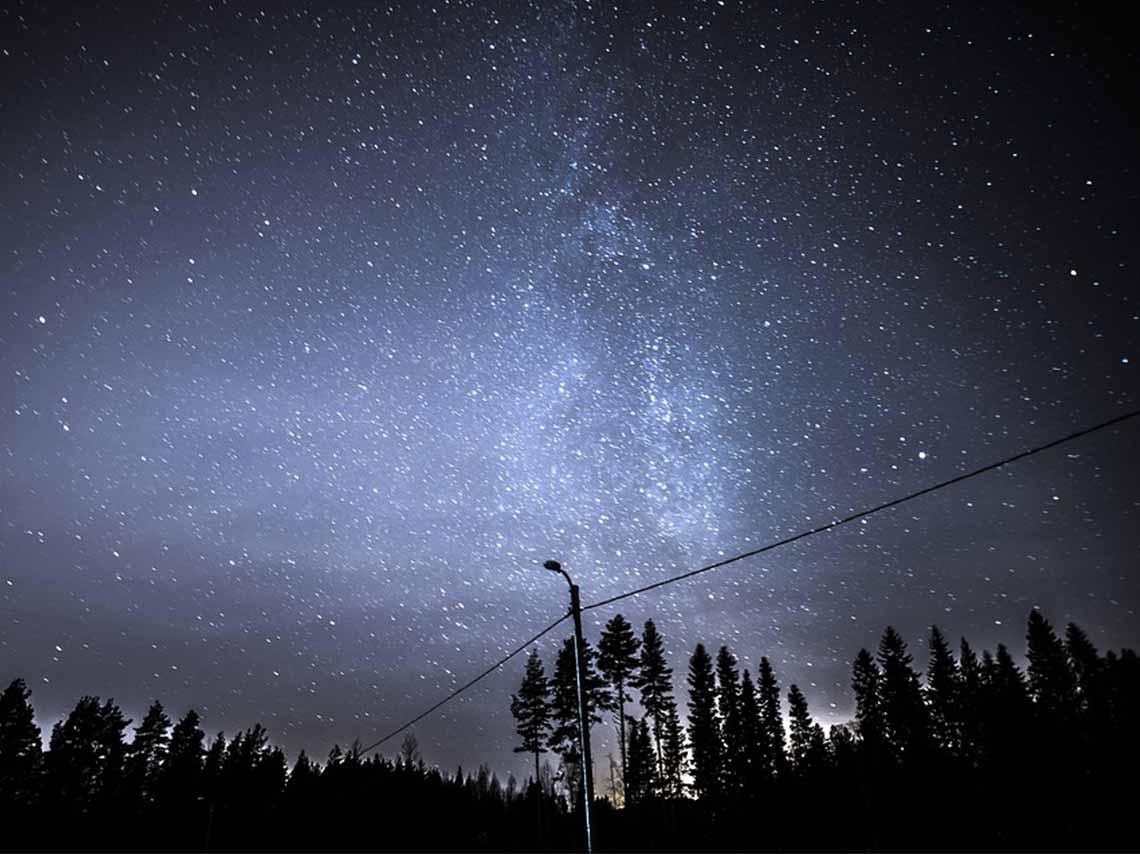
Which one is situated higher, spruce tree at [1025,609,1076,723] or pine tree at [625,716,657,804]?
spruce tree at [1025,609,1076,723]

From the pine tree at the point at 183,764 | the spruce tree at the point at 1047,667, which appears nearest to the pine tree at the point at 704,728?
the spruce tree at the point at 1047,667

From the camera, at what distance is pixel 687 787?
65125 millimetres

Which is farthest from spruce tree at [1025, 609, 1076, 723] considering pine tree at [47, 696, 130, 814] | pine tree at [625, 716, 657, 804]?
pine tree at [47, 696, 130, 814]

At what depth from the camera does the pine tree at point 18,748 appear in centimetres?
6044

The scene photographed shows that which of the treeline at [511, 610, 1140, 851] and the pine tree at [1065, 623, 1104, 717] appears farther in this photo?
the pine tree at [1065, 623, 1104, 717]

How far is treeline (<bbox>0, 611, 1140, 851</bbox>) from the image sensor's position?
48.8 m

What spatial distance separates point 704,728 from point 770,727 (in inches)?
416

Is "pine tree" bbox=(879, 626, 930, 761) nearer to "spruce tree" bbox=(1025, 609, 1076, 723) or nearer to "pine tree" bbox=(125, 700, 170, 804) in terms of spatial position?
"spruce tree" bbox=(1025, 609, 1076, 723)

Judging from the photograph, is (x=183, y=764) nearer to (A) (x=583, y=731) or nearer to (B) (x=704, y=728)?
(B) (x=704, y=728)

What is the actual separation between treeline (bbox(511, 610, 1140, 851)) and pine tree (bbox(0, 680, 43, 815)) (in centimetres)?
4820

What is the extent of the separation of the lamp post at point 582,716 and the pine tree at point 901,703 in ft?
181

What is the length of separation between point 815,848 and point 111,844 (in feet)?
200

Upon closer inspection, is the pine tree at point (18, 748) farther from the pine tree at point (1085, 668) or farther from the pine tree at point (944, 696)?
the pine tree at point (1085, 668)

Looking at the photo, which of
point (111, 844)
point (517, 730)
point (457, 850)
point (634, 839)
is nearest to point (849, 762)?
point (634, 839)
